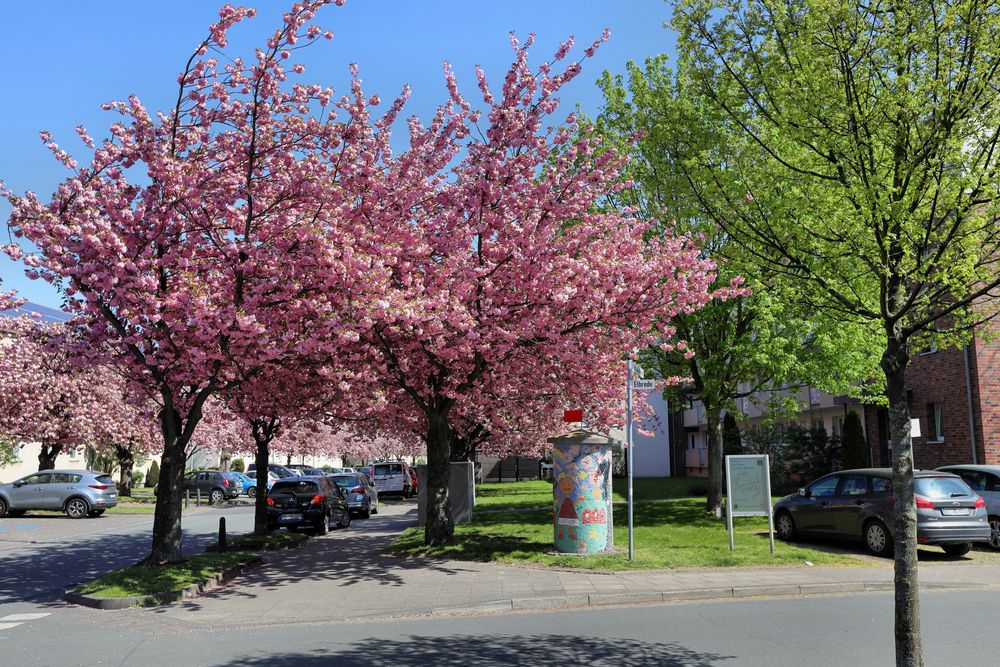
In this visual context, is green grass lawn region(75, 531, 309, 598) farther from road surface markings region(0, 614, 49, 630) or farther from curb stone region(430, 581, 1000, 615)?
curb stone region(430, 581, 1000, 615)

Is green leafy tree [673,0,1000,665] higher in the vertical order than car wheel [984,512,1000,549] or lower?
higher

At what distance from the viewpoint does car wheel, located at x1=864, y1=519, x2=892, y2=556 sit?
13988mm

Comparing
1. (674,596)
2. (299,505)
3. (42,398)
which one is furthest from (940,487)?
(42,398)

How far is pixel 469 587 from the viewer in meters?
11.4

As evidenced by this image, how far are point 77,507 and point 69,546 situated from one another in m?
10.6

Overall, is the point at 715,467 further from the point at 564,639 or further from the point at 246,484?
the point at 246,484

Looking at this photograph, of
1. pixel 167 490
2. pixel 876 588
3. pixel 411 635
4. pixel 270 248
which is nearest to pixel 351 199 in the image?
pixel 270 248

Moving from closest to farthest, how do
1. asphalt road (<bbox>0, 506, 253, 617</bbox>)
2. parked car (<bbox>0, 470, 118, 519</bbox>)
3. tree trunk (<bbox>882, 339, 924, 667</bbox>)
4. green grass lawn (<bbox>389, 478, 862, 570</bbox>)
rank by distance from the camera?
tree trunk (<bbox>882, 339, 924, 667</bbox>) → asphalt road (<bbox>0, 506, 253, 617</bbox>) → green grass lawn (<bbox>389, 478, 862, 570</bbox>) → parked car (<bbox>0, 470, 118, 519</bbox>)

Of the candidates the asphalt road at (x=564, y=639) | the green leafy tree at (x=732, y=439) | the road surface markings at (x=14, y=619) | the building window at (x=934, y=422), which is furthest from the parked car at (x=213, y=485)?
the building window at (x=934, y=422)

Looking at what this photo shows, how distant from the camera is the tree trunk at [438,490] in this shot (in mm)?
15375

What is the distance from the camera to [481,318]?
507 inches

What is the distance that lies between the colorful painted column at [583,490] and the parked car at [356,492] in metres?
15.8

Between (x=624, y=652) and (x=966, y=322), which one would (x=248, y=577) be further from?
(x=966, y=322)

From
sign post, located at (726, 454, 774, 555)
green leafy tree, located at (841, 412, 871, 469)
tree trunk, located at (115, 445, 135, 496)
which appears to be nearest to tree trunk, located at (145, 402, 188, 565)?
sign post, located at (726, 454, 774, 555)
